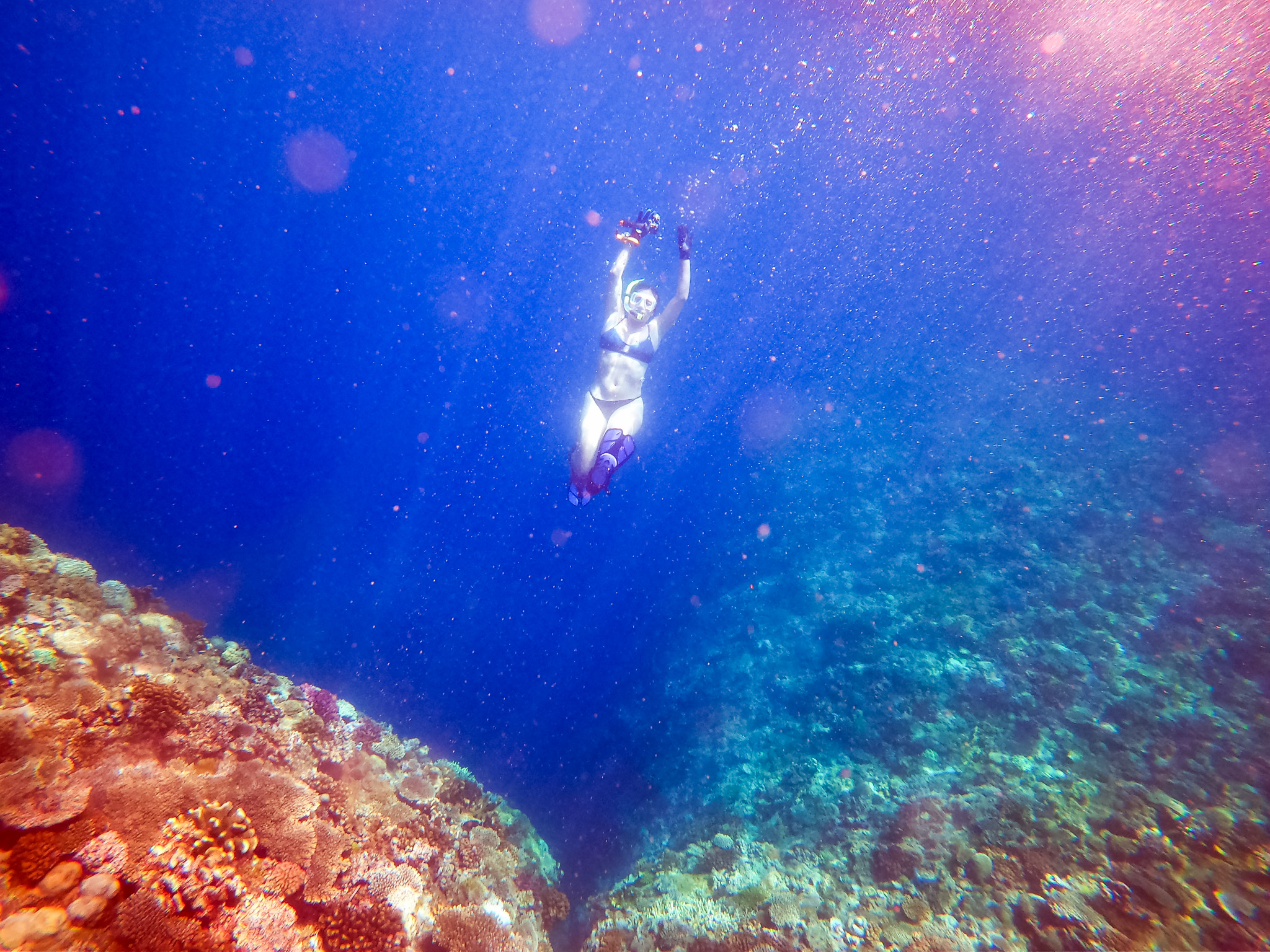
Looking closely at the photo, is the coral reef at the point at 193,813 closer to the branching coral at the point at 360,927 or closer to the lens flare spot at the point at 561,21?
the branching coral at the point at 360,927

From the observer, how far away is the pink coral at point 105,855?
2457 mm

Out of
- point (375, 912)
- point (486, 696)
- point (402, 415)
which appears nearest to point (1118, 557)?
point (375, 912)

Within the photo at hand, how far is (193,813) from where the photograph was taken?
2957mm

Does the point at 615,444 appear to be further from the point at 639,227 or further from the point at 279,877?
the point at 279,877

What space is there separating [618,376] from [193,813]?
683 centimetres

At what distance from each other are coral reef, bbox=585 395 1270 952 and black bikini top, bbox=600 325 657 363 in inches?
276

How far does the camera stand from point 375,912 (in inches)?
132

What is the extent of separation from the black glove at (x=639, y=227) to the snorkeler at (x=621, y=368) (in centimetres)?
1

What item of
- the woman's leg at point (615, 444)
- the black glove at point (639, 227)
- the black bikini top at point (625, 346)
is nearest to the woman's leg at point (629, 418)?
the woman's leg at point (615, 444)

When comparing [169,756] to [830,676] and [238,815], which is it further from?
[830,676]

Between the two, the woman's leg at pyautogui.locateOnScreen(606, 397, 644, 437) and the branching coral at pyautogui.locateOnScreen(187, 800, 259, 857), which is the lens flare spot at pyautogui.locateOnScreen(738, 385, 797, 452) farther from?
the branching coral at pyautogui.locateOnScreen(187, 800, 259, 857)

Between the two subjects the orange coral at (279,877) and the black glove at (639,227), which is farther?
the black glove at (639,227)

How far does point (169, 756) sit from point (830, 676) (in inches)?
358

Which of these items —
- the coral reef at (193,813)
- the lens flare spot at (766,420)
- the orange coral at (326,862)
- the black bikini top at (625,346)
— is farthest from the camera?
the lens flare spot at (766,420)
